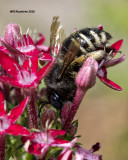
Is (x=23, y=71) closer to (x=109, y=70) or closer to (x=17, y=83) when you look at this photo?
(x=17, y=83)

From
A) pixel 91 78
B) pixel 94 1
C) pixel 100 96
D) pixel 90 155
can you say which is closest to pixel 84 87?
pixel 91 78

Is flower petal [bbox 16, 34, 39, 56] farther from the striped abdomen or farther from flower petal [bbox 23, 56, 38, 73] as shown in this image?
the striped abdomen

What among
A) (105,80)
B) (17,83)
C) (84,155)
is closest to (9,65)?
(17,83)

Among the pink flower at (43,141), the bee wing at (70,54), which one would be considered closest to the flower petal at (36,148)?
the pink flower at (43,141)

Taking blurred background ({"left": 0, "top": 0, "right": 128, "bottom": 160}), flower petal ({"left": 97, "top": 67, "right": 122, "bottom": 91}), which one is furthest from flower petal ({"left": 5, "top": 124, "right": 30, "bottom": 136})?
blurred background ({"left": 0, "top": 0, "right": 128, "bottom": 160})

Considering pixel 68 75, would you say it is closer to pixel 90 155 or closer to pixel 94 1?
pixel 90 155
